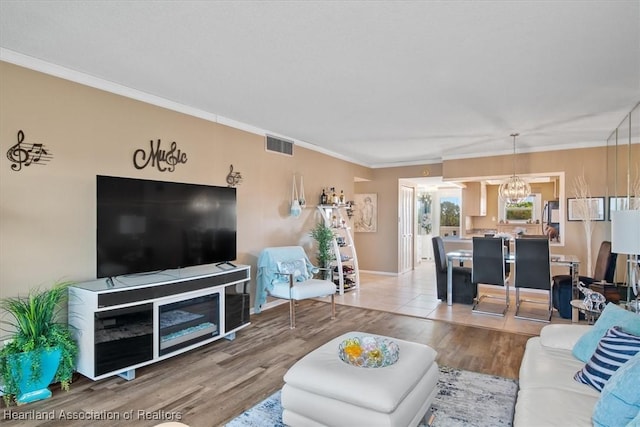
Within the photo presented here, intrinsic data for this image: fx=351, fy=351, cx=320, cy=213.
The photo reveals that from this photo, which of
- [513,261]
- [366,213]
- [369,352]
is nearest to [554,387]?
[369,352]

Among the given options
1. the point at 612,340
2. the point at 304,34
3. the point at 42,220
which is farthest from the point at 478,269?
the point at 42,220

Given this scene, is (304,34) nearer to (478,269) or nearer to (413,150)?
(478,269)

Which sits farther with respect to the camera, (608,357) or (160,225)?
(160,225)

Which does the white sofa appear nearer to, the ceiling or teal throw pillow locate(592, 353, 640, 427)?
teal throw pillow locate(592, 353, 640, 427)

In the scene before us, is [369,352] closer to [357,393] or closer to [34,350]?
[357,393]

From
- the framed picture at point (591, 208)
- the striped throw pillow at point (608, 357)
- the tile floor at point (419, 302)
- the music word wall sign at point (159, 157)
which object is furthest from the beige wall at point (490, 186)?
the music word wall sign at point (159, 157)

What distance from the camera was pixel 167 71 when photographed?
10.3 feet

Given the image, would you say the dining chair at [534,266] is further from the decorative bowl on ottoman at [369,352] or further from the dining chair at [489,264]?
the decorative bowl on ottoman at [369,352]

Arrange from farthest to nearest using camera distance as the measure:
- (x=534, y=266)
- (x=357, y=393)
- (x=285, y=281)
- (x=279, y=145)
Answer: (x=279, y=145) < (x=534, y=266) < (x=285, y=281) < (x=357, y=393)

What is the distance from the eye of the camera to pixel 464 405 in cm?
254

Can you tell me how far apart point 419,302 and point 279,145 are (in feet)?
11.1

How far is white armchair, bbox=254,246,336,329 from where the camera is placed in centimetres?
450

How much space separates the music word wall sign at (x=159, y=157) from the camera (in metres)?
3.65

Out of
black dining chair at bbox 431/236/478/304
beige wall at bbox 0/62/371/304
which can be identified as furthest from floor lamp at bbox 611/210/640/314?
beige wall at bbox 0/62/371/304
